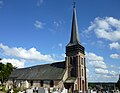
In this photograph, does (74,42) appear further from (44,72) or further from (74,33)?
(44,72)

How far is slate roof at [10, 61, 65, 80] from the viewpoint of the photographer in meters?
46.0

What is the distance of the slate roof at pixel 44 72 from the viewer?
46.0m

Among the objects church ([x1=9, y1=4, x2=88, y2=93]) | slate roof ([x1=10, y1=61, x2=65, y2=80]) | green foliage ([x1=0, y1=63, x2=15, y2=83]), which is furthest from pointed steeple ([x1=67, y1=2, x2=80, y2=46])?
green foliage ([x1=0, y1=63, x2=15, y2=83])

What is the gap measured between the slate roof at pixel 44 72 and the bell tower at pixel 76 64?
2197mm

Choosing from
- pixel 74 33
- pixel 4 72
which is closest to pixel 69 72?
pixel 74 33

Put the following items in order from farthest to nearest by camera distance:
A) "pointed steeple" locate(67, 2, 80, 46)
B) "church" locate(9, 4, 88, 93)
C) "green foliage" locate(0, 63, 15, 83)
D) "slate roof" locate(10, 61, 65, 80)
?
1. "green foliage" locate(0, 63, 15, 83)
2. "pointed steeple" locate(67, 2, 80, 46)
3. "slate roof" locate(10, 61, 65, 80)
4. "church" locate(9, 4, 88, 93)

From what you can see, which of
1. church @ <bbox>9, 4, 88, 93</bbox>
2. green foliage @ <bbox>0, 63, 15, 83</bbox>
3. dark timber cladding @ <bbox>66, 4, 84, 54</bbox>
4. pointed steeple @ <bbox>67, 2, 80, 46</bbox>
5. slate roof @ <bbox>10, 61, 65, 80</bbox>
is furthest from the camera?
green foliage @ <bbox>0, 63, 15, 83</bbox>

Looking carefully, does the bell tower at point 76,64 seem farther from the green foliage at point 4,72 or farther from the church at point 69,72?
the green foliage at point 4,72

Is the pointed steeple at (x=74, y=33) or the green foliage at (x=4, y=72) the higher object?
the pointed steeple at (x=74, y=33)

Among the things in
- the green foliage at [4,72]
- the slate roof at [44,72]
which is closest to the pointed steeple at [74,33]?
the slate roof at [44,72]

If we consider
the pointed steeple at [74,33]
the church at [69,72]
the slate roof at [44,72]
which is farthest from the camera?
the pointed steeple at [74,33]

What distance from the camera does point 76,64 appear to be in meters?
44.3

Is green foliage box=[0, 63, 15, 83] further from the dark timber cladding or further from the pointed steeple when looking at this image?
the pointed steeple

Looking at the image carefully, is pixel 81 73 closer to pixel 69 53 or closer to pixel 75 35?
→ pixel 69 53
